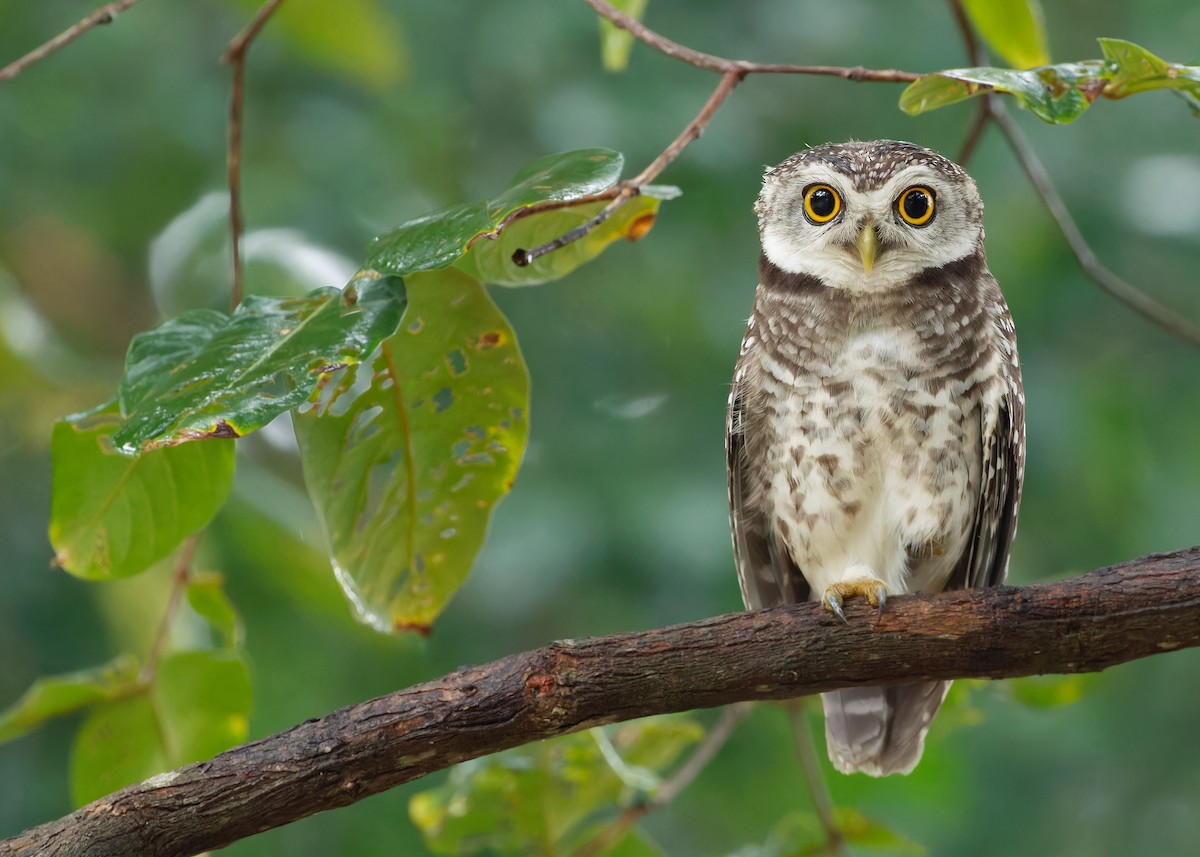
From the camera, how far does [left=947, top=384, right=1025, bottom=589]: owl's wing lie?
245 centimetres

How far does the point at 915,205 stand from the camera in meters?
2.33

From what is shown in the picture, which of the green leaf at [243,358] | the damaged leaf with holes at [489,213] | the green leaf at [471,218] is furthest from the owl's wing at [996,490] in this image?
the green leaf at [243,358]

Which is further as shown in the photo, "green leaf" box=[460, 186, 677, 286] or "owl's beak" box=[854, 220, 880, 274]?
"owl's beak" box=[854, 220, 880, 274]

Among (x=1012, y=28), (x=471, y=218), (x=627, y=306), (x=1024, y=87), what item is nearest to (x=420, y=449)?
(x=471, y=218)

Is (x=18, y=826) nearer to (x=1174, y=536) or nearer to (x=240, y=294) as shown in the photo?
(x=240, y=294)

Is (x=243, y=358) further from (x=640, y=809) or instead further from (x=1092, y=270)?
(x=1092, y=270)

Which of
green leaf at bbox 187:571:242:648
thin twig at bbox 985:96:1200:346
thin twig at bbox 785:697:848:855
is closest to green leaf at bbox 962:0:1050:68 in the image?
thin twig at bbox 985:96:1200:346

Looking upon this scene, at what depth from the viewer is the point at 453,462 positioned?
215 cm

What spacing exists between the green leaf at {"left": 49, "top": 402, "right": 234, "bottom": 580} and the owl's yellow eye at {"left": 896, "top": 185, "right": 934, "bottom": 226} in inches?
46.3

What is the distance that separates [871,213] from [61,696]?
161 centimetres

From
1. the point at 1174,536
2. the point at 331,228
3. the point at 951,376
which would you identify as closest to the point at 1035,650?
the point at 951,376

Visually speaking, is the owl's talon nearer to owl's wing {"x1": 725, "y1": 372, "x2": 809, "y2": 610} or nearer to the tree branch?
the tree branch

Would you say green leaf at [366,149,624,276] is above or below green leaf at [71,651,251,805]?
above

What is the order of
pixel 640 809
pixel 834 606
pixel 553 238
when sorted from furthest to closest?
pixel 640 809 < pixel 553 238 < pixel 834 606
